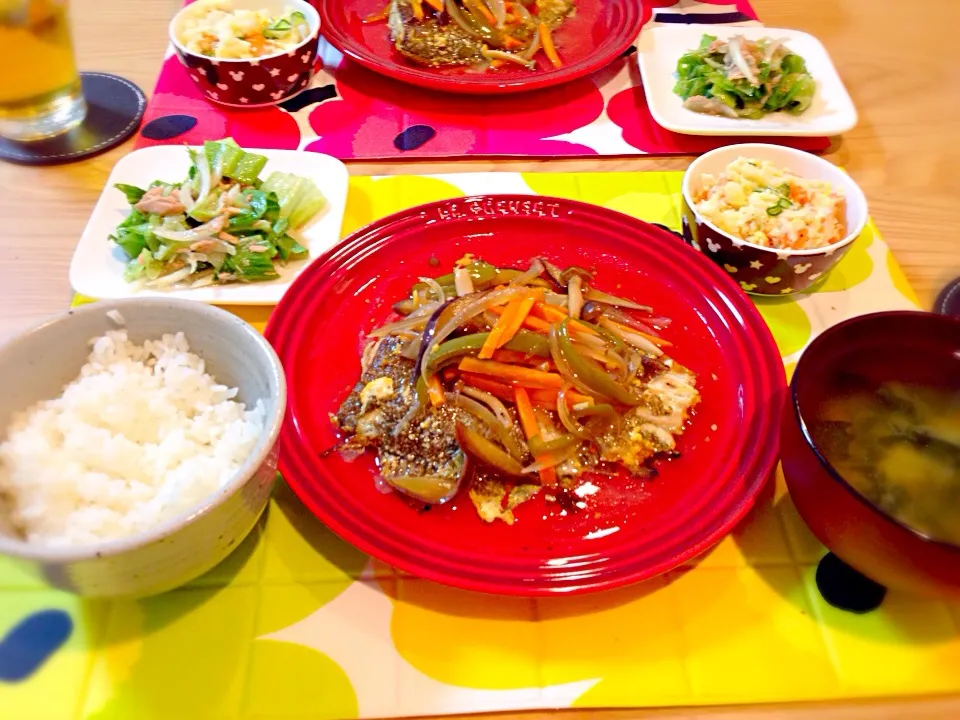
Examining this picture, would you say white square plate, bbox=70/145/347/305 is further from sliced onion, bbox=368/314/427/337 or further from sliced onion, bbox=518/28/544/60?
sliced onion, bbox=518/28/544/60

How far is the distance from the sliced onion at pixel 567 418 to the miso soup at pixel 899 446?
1.21 ft

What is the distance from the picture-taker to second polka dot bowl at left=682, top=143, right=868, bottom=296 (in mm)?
1482

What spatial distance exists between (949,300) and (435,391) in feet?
3.88

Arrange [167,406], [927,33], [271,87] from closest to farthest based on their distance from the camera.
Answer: [167,406]
[271,87]
[927,33]

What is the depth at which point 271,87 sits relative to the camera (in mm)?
2045

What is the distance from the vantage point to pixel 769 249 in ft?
4.84

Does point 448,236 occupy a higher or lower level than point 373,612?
higher

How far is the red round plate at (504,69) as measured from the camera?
2025 mm

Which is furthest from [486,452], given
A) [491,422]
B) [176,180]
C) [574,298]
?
[176,180]

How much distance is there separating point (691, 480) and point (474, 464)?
0.37 m

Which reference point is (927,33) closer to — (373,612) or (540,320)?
(540,320)

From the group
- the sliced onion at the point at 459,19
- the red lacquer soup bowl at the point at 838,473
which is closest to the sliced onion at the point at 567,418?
the red lacquer soup bowl at the point at 838,473

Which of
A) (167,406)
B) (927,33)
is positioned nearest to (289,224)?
(167,406)

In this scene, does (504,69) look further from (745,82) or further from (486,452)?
(486,452)
